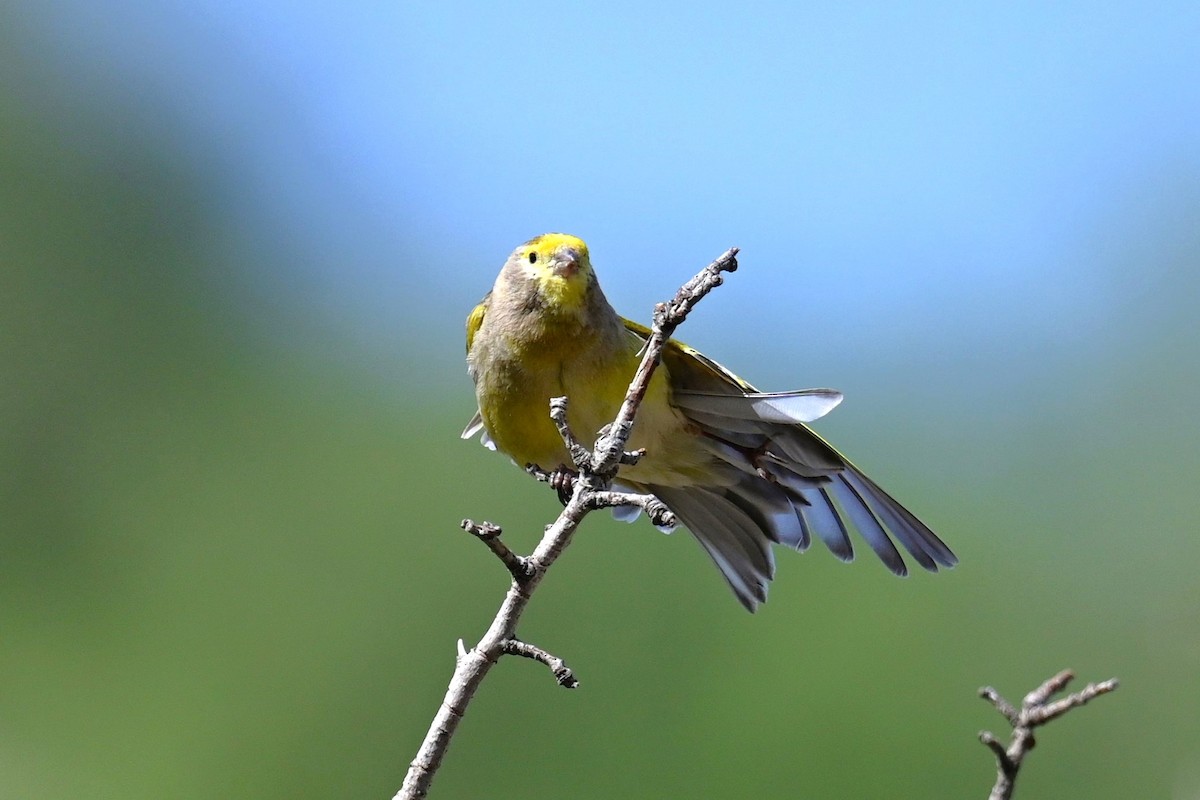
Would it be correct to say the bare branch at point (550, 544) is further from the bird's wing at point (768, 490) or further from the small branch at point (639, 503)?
the bird's wing at point (768, 490)

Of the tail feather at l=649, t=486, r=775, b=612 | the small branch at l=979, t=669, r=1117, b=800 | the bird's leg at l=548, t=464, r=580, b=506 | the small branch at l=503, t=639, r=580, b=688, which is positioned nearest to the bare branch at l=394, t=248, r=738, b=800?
the small branch at l=503, t=639, r=580, b=688

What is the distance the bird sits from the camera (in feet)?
13.5

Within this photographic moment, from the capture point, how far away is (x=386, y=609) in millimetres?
17594

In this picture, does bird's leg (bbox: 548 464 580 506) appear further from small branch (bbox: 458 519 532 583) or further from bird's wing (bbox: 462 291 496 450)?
small branch (bbox: 458 519 532 583)

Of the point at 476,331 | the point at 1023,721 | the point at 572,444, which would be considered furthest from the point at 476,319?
the point at 1023,721

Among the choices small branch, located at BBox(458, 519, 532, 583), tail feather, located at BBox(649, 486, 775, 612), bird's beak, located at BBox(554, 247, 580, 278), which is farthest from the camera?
tail feather, located at BBox(649, 486, 775, 612)

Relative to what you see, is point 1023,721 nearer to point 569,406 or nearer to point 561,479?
point 561,479

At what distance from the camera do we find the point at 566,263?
4223mm

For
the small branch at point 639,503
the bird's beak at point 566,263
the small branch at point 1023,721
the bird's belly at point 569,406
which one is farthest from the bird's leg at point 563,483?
the small branch at point 1023,721

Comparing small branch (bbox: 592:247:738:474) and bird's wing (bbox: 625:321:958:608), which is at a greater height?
bird's wing (bbox: 625:321:958:608)

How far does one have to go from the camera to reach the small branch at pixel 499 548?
2.28 metres

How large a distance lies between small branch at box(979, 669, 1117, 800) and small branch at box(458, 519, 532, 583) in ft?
2.86

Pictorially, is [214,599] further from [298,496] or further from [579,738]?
[579,738]

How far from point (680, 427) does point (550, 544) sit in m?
1.96
